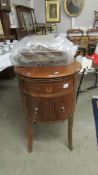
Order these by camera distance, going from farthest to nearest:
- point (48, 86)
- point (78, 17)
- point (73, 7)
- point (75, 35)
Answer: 1. point (78, 17)
2. point (73, 7)
3. point (75, 35)
4. point (48, 86)

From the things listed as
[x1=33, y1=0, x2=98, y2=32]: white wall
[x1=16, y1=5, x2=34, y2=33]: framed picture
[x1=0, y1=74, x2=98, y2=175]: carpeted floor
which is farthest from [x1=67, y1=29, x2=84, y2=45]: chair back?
[x1=0, y1=74, x2=98, y2=175]: carpeted floor

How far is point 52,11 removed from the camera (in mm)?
5688

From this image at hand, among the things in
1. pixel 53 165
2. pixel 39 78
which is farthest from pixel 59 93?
pixel 53 165

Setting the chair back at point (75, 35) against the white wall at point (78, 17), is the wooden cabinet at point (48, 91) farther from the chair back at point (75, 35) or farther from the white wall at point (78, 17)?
the white wall at point (78, 17)

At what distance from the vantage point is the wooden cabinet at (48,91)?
147cm

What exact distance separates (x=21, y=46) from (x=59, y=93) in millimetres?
496

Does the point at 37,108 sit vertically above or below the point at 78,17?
below

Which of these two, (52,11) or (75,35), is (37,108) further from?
(52,11)

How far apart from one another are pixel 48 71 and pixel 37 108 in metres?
0.31

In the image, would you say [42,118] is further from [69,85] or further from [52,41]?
[52,41]

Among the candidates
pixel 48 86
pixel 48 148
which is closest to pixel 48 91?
pixel 48 86

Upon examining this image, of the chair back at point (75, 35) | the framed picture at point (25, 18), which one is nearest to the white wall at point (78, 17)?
the framed picture at point (25, 18)

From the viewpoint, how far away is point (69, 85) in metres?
1.54

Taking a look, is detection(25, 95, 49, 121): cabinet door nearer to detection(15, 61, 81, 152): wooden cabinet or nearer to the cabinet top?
detection(15, 61, 81, 152): wooden cabinet
